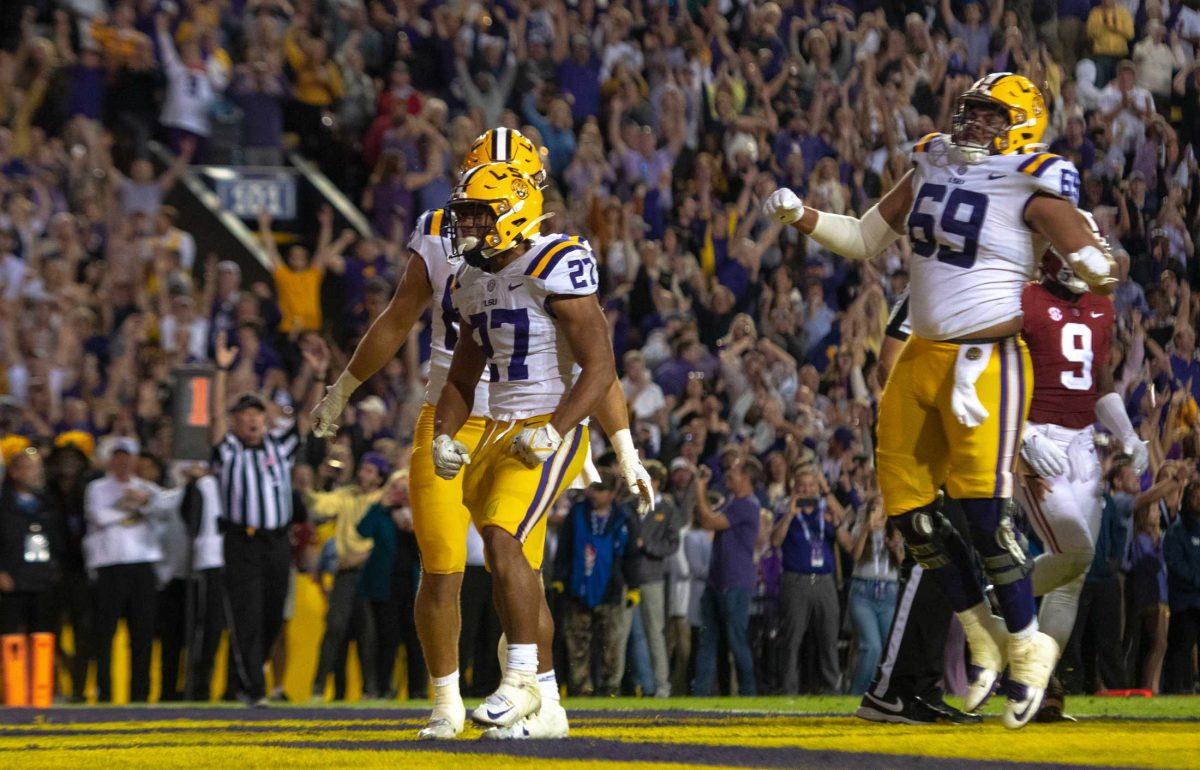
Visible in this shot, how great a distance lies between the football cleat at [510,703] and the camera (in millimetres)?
6270

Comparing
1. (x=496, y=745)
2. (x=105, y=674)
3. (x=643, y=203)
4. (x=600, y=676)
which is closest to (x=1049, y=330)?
(x=496, y=745)

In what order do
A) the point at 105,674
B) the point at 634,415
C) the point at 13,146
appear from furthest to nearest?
the point at 13,146, the point at 634,415, the point at 105,674

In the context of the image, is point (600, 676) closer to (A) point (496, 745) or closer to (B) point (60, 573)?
(B) point (60, 573)

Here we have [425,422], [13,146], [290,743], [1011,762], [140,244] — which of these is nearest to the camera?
[1011,762]

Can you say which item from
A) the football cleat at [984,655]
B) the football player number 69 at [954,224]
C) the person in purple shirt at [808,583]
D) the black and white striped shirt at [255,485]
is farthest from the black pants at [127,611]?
the football player number 69 at [954,224]

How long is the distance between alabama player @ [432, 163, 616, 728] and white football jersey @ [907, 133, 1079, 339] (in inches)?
50.2

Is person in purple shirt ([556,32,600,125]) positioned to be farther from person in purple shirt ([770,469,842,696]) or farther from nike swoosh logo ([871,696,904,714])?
nike swoosh logo ([871,696,904,714])

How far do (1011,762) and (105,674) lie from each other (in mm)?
8002

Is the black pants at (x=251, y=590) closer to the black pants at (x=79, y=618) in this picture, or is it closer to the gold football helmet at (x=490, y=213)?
the black pants at (x=79, y=618)

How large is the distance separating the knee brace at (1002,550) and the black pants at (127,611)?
22.7 feet

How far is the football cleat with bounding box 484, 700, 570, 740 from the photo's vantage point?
20.8 ft

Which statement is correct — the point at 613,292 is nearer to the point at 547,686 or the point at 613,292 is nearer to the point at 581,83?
the point at 581,83

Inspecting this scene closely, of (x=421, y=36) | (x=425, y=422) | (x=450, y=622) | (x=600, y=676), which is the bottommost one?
(x=600, y=676)

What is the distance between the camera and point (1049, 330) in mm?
7961
